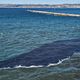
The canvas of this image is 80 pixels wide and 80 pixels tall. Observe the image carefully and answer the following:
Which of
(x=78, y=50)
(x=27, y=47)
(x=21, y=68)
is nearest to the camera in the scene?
(x=21, y=68)

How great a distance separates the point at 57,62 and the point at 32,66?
2.45m

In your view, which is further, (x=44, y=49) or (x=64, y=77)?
(x=44, y=49)

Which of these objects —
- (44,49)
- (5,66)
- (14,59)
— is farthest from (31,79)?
(44,49)

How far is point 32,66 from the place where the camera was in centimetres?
2102

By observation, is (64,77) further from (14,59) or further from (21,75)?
(14,59)

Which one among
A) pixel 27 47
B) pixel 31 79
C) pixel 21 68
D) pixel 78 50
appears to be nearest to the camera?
pixel 31 79

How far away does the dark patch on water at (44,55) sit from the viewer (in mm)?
22077

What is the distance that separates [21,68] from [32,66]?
1.05 meters

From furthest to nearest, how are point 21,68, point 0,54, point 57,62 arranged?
point 0,54
point 57,62
point 21,68

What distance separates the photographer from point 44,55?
25062 millimetres

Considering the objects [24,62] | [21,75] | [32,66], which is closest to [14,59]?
[24,62]

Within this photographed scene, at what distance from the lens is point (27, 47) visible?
2953 centimetres

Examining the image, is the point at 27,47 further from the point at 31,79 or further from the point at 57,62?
the point at 31,79

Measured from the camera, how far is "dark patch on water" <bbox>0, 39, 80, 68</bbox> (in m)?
22.1
